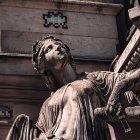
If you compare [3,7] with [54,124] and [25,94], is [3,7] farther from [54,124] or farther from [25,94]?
[54,124]

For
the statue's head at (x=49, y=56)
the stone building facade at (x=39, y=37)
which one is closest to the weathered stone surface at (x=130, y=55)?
the stone building facade at (x=39, y=37)

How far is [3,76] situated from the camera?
7.78 m

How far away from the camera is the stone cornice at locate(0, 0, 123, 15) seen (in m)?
8.36

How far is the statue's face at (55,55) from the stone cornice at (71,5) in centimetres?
150

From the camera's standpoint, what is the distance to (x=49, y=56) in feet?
22.7

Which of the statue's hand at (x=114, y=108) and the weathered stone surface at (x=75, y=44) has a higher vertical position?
the weathered stone surface at (x=75, y=44)

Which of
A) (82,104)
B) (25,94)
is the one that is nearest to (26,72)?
(25,94)

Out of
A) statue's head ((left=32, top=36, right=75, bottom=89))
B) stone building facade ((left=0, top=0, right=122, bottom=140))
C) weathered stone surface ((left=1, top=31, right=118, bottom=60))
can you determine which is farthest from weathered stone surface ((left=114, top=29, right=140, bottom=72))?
statue's head ((left=32, top=36, right=75, bottom=89))

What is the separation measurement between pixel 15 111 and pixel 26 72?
0.48 metres

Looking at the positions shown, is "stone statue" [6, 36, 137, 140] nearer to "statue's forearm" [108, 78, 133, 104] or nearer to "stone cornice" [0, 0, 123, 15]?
"statue's forearm" [108, 78, 133, 104]

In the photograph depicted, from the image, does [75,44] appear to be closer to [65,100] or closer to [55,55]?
[55,55]

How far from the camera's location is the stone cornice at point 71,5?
8.36m

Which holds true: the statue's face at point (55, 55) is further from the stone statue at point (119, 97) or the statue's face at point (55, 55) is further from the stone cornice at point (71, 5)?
the stone cornice at point (71, 5)

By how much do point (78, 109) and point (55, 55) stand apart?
71cm
